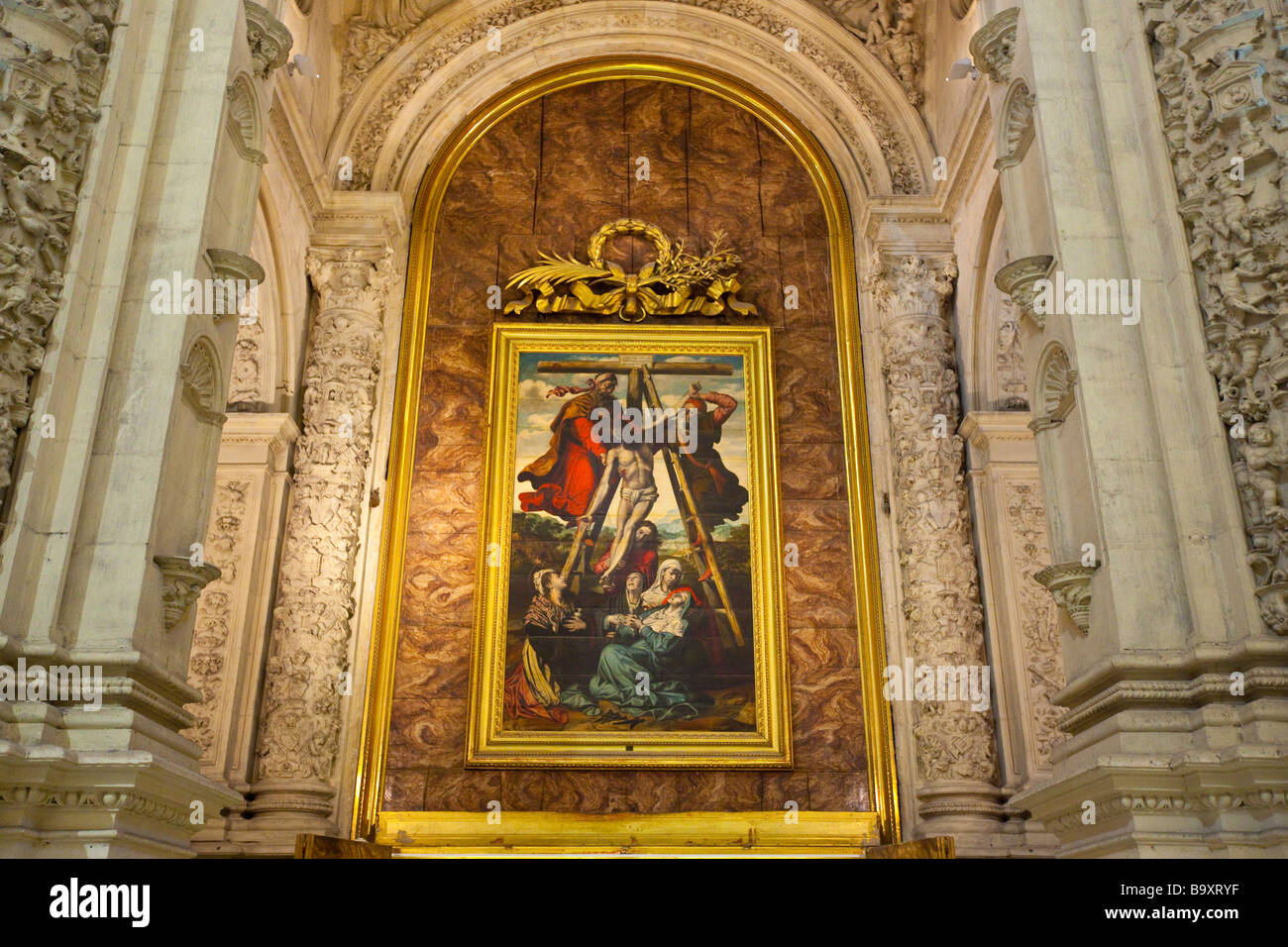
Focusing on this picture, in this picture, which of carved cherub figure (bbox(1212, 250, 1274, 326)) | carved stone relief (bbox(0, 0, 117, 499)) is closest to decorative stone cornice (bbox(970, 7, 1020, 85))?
carved cherub figure (bbox(1212, 250, 1274, 326))

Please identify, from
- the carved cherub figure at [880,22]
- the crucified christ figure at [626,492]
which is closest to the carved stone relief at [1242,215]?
the crucified christ figure at [626,492]

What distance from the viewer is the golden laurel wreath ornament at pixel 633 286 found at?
13.2 metres

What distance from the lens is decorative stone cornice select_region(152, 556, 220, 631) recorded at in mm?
7008

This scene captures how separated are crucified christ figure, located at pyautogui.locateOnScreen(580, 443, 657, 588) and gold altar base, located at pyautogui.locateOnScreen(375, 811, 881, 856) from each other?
230 cm

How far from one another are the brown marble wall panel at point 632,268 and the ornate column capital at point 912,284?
0.71 m

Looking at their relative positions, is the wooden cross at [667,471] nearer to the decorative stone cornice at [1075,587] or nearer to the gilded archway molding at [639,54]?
the gilded archway molding at [639,54]

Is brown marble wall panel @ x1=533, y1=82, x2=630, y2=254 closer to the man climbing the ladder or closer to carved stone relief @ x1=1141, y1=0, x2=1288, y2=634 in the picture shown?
the man climbing the ladder

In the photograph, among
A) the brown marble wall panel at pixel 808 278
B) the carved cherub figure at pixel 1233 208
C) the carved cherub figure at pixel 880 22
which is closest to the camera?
the carved cherub figure at pixel 1233 208

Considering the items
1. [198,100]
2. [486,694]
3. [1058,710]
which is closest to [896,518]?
[1058,710]

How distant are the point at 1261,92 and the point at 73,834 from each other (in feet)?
24.8

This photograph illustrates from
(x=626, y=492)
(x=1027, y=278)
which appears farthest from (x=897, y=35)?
(x=1027, y=278)

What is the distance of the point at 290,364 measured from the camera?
12.4m

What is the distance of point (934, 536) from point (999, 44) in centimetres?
488
